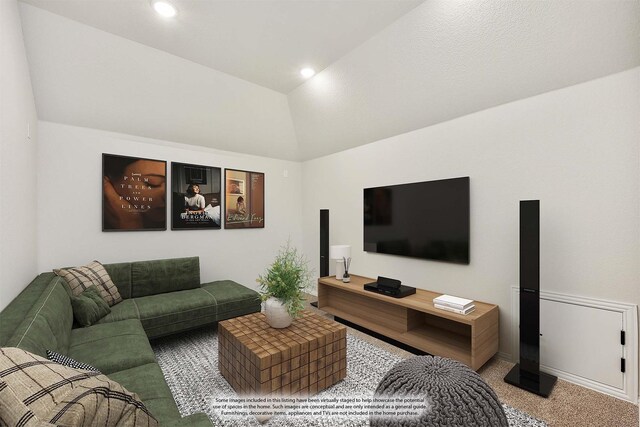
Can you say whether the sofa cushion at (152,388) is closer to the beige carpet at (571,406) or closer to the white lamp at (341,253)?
the beige carpet at (571,406)

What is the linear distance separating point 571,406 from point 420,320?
136cm

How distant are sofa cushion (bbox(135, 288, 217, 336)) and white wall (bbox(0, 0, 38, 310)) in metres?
0.95

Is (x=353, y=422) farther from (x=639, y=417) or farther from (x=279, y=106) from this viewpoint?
(x=279, y=106)

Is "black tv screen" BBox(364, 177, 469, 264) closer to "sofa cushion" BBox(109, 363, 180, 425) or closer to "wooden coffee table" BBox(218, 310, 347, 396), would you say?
"wooden coffee table" BBox(218, 310, 347, 396)

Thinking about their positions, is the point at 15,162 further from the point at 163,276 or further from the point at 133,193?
the point at 163,276

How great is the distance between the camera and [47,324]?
5.22ft

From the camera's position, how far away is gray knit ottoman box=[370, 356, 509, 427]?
114cm

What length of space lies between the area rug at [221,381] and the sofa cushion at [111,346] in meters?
0.46

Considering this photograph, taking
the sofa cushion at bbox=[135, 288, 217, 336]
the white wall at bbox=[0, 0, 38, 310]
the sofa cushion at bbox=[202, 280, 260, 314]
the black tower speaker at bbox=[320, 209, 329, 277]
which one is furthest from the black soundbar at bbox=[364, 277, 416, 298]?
the white wall at bbox=[0, 0, 38, 310]

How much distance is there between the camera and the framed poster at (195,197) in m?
3.85

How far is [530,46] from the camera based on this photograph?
2.21 metres

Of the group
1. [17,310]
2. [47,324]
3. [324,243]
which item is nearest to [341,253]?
[324,243]

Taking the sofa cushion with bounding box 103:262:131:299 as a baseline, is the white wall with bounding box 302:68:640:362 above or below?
above

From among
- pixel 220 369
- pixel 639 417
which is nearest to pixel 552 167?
pixel 639 417
